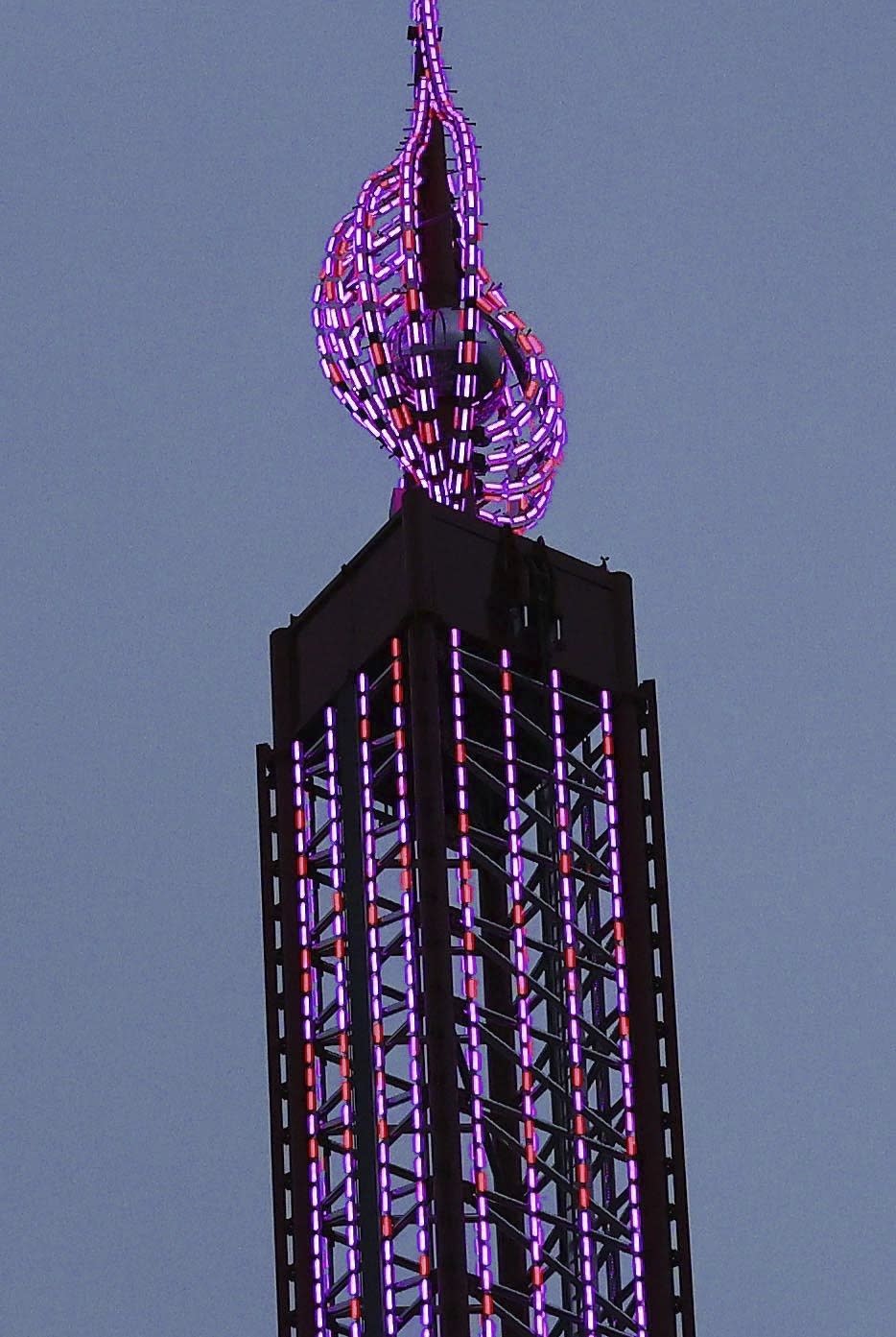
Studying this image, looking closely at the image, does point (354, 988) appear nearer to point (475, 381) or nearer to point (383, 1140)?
point (383, 1140)

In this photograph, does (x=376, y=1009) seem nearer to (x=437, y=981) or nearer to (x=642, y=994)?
(x=437, y=981)

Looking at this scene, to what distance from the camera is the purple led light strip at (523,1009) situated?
56906mm

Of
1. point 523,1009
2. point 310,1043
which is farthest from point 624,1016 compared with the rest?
point 310,1043

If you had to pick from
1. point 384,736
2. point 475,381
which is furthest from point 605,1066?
point 475,381

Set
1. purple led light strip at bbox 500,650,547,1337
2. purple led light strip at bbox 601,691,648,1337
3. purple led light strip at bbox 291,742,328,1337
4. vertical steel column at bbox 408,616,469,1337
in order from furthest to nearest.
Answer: purple led light strip at bbox 291,742,328,1337 → purple led light strip at bbox 601,691,648,1337 → purple led light strip at bbox 500,650,547,1337 → vertical steel column at bbox 408,616,469,1337

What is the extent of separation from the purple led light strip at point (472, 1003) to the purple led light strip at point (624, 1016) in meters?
1.89

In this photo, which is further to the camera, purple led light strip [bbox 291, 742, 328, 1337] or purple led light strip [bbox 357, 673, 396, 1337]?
purple led light strip [bbox 291, 742, 328, 1337]

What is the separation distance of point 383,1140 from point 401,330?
39.7ft

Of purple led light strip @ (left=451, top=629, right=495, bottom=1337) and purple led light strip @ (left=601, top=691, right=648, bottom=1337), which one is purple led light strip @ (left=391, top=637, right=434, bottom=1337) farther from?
purple led light strip @ (left=601, top=691, right=648, bottom=1337)

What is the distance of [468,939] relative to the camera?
58156 mm

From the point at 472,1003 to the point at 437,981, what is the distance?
2.05ft

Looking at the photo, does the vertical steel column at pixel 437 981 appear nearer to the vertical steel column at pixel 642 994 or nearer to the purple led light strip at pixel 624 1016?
the purple led light strip at pixel 624 1016

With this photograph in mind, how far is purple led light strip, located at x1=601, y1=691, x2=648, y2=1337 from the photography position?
190 feet

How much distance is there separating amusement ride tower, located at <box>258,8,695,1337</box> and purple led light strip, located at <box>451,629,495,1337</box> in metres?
0.04
